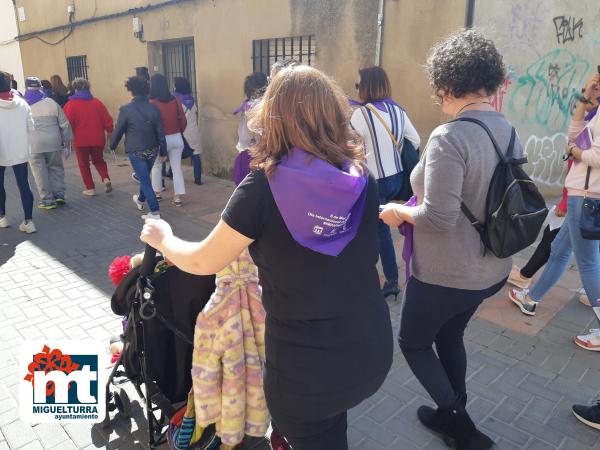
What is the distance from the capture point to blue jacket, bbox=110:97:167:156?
20.4ft

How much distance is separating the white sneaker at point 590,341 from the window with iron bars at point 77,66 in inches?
502

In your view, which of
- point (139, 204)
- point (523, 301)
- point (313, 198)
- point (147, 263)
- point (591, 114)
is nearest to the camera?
point (313, 198)

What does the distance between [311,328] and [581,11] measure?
6.07 m

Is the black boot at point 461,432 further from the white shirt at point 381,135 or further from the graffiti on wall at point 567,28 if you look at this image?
the graffiti on wall at point 567,28

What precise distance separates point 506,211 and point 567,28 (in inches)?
198

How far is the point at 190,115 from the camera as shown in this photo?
8.21 m

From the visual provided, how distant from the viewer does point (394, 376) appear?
312cm

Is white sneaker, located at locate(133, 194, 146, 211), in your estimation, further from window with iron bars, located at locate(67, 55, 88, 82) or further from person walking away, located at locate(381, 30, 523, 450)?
window with iron bars, located at locate(67, 55, 88, 82)

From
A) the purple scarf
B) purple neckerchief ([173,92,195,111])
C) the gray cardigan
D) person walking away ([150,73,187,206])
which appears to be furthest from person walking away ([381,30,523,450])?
purple neckerchief ([173,92,195,111])

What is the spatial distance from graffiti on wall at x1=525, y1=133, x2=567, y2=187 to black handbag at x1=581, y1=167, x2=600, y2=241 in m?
3.42

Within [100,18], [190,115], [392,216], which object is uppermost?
Result: [100,18]

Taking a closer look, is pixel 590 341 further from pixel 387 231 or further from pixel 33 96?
pixel 33 96

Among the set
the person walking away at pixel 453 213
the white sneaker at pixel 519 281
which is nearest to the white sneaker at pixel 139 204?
the white sneaker at pixel 519 281

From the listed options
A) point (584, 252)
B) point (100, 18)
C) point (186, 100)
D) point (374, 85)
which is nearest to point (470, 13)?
point (374, 85)
